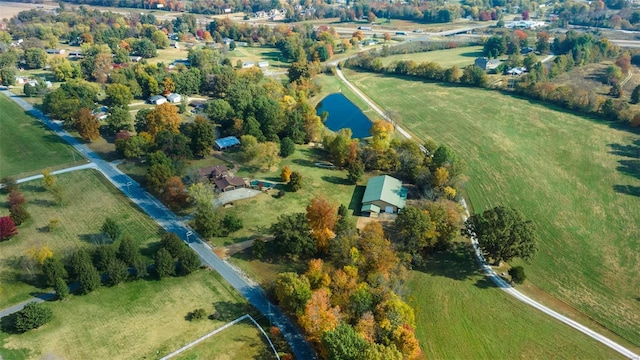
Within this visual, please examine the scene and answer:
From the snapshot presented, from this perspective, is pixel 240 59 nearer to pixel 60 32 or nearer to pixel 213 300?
pixel 60 32

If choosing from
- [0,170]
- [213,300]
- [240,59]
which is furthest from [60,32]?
[213,300]

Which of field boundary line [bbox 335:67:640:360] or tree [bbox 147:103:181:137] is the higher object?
tree [bbox 147:103:181:137]

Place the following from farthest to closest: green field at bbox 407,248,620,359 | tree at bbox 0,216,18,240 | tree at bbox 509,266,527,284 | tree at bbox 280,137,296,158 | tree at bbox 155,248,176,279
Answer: tree at bbox 280,137,296,158 < tree at bbox 0,216,18,240 < tree at bbox 509,266,527,284 < tree at bbox 155,248,176,279 < green field at bbox 407,248,620,359

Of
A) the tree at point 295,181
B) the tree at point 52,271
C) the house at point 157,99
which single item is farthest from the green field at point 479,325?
the house at point 157,99

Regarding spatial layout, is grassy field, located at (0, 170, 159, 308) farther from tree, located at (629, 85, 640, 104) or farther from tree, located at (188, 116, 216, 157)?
tree, located at (629, 85, 640, 104)

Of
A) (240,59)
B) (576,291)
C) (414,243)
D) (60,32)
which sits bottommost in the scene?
(576,291)

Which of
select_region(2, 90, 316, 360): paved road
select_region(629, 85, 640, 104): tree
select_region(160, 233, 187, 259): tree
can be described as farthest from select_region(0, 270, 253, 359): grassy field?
select_region(629, 85, 640, 104): tree

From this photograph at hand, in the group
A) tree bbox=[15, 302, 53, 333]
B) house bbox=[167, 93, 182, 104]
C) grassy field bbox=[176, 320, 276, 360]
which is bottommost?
grassy field bbox=[176, 320, 276, 360]
